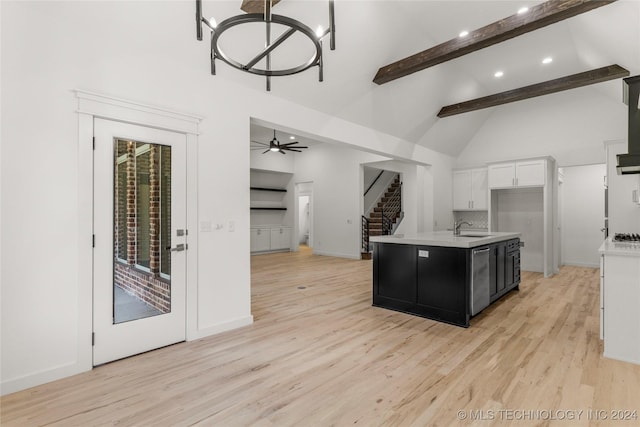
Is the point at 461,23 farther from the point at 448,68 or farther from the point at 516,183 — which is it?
the point at 516,183

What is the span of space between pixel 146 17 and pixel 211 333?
300 centimetres

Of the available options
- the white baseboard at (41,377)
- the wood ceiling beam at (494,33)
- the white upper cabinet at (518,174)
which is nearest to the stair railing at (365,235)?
the white upper cabinet at (518,174)

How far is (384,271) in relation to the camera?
4.15 meters

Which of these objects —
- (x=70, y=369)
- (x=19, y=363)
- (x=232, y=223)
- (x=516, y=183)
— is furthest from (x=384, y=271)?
(x=516, y=183)

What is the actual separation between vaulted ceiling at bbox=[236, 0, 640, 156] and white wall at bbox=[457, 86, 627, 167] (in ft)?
1.23

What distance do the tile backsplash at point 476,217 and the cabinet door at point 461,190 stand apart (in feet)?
0.94

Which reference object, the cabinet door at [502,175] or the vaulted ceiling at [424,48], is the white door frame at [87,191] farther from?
the cabinet door at [502,175]

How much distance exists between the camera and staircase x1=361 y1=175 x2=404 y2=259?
912 cm

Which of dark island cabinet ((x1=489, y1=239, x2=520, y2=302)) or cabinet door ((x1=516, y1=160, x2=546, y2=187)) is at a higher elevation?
cabinet door ((x1=516, y1=160, x2=546, y2=187))

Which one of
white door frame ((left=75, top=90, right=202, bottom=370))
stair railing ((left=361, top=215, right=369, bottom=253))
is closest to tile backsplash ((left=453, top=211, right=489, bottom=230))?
stair railing ((left=361, top=215, right=369, bottom=253))

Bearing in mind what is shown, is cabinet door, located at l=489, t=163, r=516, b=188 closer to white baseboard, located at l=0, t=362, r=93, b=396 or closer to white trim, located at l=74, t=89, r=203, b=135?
white trim, located at l=74, t=89, r=203, b=135

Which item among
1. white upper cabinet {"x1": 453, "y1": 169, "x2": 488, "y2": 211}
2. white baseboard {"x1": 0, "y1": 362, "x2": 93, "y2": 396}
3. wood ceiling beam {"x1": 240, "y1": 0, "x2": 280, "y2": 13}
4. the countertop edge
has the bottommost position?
white baseboard {"x1": 0, "y1": 362, "x2": 93, "y2": 396}

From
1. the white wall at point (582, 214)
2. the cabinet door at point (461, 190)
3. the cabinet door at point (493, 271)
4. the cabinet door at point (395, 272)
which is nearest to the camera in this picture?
the cabinet door at point (395, 272)

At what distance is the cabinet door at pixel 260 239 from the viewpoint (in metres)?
9.85
